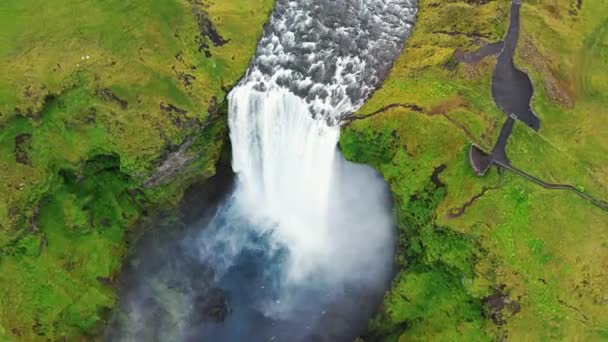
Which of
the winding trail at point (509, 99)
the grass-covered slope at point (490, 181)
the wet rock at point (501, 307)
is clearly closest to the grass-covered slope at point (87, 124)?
the grass-covered slope at point (490, 181)

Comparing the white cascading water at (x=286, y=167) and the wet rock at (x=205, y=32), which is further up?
the wet rock at (x=205, y=32)

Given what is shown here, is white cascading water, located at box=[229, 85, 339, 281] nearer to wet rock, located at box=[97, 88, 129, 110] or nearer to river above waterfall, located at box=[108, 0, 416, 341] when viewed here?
river above waterfall, located at box=[108, 0, 416, 341]

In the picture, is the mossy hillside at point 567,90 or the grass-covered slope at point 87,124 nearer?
the grass-covered slope at point 87,124

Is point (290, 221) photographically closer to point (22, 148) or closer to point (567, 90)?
point (22, 148)

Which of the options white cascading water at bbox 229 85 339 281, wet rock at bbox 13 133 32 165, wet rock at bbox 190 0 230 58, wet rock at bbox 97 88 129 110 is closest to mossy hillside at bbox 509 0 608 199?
white cascading water at bbox 229 85 339 281

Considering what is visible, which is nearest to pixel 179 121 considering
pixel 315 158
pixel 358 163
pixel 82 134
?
pixel 82 134

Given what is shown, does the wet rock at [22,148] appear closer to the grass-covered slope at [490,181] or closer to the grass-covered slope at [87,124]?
the grass-covered slope at [87,124]
